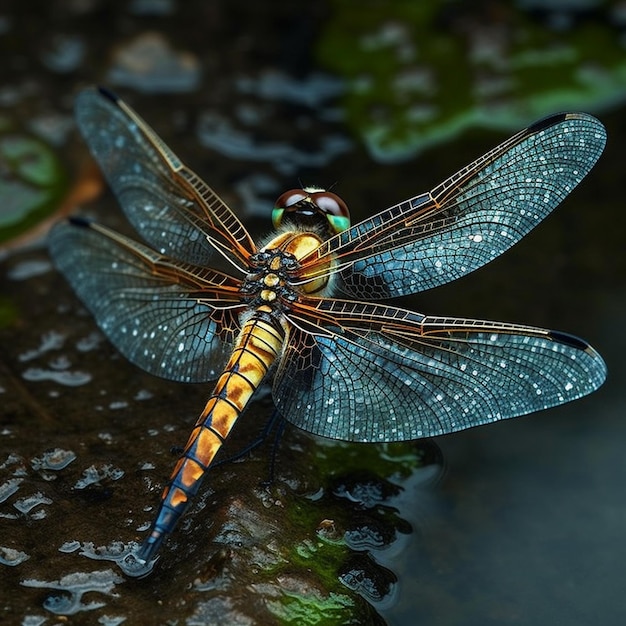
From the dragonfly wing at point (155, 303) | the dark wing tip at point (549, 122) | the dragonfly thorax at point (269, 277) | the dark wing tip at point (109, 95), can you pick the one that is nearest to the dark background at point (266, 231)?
the dragonfly wing at point (155, 303)

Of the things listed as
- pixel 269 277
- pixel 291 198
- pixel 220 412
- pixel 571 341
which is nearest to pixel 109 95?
pixel 291 198

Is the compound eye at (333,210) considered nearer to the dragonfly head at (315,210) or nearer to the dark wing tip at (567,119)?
the dragonfly head at (315,210)

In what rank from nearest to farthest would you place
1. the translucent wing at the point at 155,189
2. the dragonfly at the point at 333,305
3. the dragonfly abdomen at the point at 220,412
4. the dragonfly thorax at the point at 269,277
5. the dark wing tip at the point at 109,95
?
1. the dragonfly abdomen at the point at 220,412
2. the dragonfly at the point at 333,305
3. the dragonfly thorax at the point at 269,277
4. the translucent wing at the point at 155,189
5. the dark wing tip at the point at 109,95

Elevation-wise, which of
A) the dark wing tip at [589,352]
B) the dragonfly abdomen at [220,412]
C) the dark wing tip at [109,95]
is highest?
the dark wing tip at [109,95]

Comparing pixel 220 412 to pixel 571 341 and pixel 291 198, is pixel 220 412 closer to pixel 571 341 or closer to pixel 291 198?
pixel 291 198

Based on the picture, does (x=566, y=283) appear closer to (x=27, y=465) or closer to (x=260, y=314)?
(x=260, y=314)

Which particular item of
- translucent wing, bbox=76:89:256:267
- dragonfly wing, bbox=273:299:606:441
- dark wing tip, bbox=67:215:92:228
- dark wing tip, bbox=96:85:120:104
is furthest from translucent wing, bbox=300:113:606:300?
dark wing tip, bbox=96:85:120:104

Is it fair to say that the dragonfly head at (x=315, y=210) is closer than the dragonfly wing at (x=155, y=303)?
No
